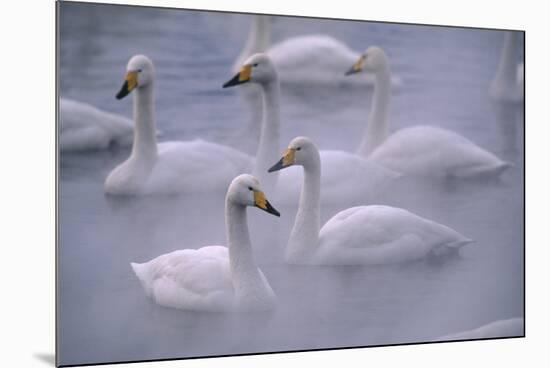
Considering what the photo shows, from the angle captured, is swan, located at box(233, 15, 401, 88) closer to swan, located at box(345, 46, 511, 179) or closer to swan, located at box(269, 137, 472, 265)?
swan, located at box(345, 46, 511, 179)

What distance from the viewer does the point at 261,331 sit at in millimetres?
5820

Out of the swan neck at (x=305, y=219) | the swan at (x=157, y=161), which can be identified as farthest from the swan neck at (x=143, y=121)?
the swan neck at (x=305, y=219)

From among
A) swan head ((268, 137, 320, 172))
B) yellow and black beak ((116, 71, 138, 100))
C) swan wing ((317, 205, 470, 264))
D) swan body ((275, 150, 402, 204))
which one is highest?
yellow and black beak ((116, 71, 138, 100))

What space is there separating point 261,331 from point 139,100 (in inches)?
51.7

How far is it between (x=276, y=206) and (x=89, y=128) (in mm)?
1037

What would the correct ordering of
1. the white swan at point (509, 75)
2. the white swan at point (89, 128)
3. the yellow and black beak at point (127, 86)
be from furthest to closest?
the white swan at point (509, 75) → the yellow and black beak at point (127, 86) → the white swan at point (89, 128)

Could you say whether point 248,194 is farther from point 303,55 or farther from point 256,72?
point 303,55

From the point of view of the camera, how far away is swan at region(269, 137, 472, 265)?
591 cm

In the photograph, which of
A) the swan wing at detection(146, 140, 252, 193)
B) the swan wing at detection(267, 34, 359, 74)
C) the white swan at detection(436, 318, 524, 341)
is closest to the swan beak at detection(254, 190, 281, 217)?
the swan wing at detection(146, 140, 252, 193)

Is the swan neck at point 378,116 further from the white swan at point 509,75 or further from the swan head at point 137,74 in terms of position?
the swan head at point 137,74

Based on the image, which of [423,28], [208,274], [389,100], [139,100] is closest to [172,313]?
[208,274]

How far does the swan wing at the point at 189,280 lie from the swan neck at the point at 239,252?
4 cm

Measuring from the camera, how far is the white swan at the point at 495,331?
6.32 metres

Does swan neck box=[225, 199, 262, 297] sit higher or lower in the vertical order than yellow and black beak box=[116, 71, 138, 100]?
lower
